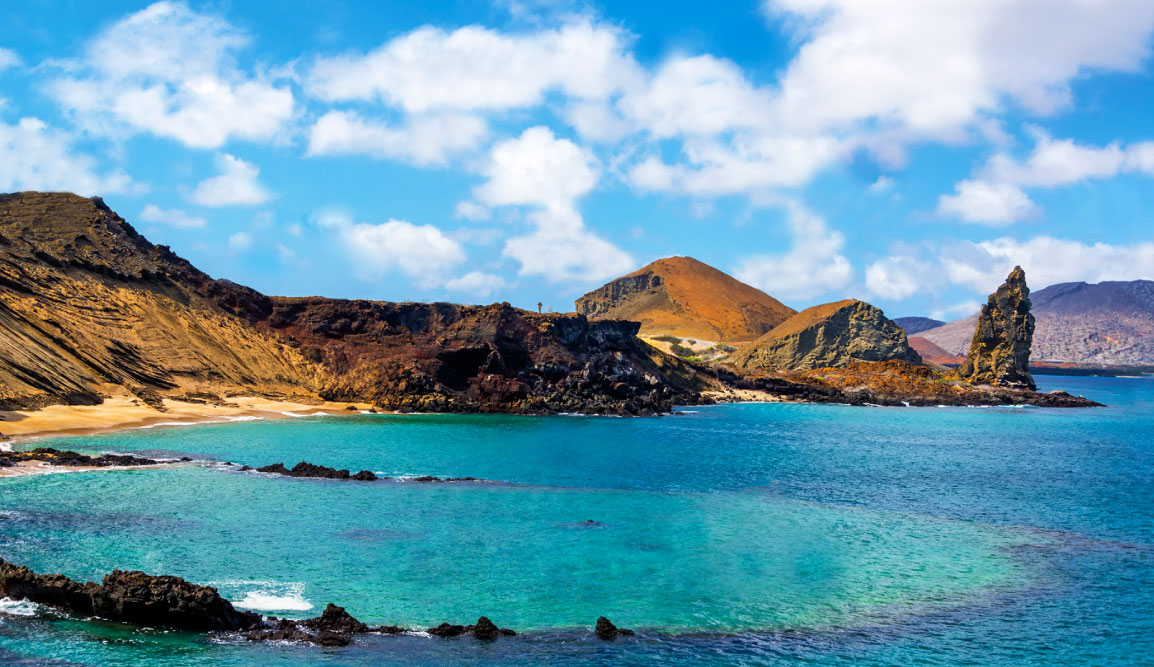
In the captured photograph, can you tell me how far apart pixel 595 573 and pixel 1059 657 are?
12227 millimetres

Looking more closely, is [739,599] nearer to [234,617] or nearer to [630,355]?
[234,617]

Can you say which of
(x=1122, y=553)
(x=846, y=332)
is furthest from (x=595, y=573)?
(x=846, y=332)

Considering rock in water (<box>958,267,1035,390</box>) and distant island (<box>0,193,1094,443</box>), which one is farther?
rock in water (<box>958,267,1035,390</box>)

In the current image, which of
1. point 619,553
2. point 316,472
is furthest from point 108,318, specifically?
point 619,553

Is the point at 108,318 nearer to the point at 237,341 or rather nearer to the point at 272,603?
the point at 237,341

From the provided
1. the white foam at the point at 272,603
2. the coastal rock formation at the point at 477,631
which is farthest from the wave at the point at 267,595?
the coastal rock formation at the point at 477,631

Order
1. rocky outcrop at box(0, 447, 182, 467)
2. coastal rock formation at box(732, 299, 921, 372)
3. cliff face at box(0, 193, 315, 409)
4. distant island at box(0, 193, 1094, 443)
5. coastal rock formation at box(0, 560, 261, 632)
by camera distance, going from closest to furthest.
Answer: coastal rock formation at box(0, 560, 261, 632) → rocky outcrop at box(0, 447, 182, 467) → cliff face at box(0, 193, 315, 409) → distant island at box(0, 193, 1094, 443) → coastal rock formation at box(732, 299, 921, 372)

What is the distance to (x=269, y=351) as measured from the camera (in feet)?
277

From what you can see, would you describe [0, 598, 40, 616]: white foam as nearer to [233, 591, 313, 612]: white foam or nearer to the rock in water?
[233, 591, 313, 612]: white foam

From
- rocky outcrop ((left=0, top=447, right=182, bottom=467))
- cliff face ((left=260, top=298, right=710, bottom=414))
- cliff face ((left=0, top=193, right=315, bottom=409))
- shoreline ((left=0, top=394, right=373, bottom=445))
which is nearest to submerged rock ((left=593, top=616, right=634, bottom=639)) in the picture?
rocky outcrop ((left=0, top=447, right=182, bottom=467))

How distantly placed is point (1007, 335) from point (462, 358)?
96740 millimetres

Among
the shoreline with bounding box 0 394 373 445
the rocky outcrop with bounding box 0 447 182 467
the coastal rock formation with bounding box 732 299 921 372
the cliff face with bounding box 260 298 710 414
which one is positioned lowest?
the rocky outcrop with bounding box 0 447 182 467

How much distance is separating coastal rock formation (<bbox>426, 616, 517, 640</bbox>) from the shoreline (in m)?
36.2

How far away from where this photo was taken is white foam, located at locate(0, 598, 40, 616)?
1725cm
